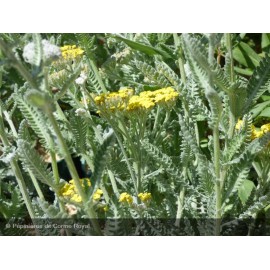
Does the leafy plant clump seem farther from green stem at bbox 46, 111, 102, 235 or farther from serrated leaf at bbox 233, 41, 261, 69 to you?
serrated leaf at bbox 233, 41, 261, 69

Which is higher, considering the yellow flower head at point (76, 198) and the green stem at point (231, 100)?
the green stem at point (231, 100)

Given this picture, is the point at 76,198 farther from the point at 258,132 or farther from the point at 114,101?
the point at 258,132

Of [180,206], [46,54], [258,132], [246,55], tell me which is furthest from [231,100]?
[246,55]

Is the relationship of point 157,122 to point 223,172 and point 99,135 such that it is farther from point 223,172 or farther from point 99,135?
point 223,172

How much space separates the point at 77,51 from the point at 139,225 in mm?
337

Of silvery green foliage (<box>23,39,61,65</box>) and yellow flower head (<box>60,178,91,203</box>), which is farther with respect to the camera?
yellow flower head (<box>60,178,91,203</box>)

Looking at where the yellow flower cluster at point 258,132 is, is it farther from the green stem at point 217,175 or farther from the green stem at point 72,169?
the green stem at point 72,169

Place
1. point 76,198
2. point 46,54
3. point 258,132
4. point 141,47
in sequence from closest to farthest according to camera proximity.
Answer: point 46,54, point 76,198, point 258,132, point 141,47

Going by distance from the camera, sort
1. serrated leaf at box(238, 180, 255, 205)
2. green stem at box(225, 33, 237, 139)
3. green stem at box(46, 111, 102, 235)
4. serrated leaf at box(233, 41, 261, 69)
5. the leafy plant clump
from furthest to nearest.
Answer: serrated leaf at box(233, 41, 261, 69)
serrated leaf at box(238, 180, 255, 205)
green stem at box(225, 33, 237, 139)
the leafy plant clump
green stem at box(46, 111, 102, 235)

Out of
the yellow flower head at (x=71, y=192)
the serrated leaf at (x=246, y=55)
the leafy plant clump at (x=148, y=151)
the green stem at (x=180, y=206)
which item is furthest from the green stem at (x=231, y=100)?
the serrated leaf at (x=246, y=55)

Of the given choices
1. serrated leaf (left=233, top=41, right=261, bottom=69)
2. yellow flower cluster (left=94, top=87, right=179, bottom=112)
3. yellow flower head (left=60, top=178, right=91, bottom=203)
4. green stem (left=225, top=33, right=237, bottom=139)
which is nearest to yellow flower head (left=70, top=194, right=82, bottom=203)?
yellow flower head (left=60, top=178, right=91, bottom=203)

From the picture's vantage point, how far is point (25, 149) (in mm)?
789
